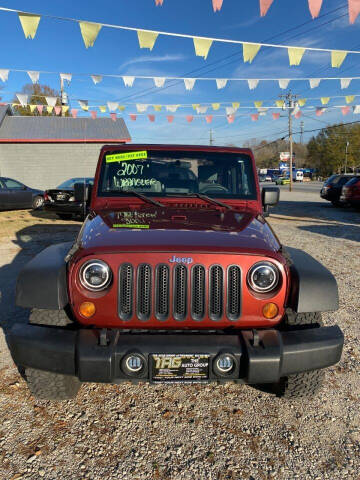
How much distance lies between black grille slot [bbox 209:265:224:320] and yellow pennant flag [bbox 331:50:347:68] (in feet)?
26.7

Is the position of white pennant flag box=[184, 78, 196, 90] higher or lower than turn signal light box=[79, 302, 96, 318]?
higher

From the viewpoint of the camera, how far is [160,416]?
2.48 metres

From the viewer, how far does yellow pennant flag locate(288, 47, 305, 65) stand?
25.3 feet

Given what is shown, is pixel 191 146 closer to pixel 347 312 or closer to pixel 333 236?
pixel 347 312

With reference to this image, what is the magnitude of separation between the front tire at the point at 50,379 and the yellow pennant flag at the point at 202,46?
22.2ft

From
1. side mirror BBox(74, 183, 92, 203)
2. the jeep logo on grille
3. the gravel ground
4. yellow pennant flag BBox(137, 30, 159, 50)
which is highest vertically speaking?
yellow pennant flag BBox(137, 30, 159, 50)

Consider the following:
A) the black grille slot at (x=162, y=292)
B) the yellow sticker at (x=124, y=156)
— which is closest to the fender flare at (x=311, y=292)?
the black grille slot at (x=162, y=292)

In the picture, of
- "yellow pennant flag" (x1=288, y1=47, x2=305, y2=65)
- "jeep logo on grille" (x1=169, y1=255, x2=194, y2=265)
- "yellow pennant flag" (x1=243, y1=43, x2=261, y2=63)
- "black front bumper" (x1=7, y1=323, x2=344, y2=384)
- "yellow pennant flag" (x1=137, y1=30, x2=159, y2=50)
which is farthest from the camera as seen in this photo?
"yellow pennant flag" (x1=288, y1=47, x2=305, y2=65)

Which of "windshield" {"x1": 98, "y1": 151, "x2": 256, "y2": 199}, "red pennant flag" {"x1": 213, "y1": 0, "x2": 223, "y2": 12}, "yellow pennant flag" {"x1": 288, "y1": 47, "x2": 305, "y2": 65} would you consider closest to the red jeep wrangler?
"windshield" {"x1": 98, "y1": 151, "x2": 256, "y2": 199}

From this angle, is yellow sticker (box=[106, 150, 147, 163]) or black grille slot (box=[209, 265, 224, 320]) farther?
yellow sticker (box=[106, 150, 147, 163])

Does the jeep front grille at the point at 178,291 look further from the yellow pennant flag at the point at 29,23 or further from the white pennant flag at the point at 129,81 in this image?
the white pennant flag at the point at 129,81

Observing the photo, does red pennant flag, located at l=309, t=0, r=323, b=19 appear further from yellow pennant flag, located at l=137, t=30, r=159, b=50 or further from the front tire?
the front tire

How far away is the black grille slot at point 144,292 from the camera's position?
82.7 inches

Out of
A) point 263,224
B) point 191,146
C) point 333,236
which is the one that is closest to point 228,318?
point 263,224
